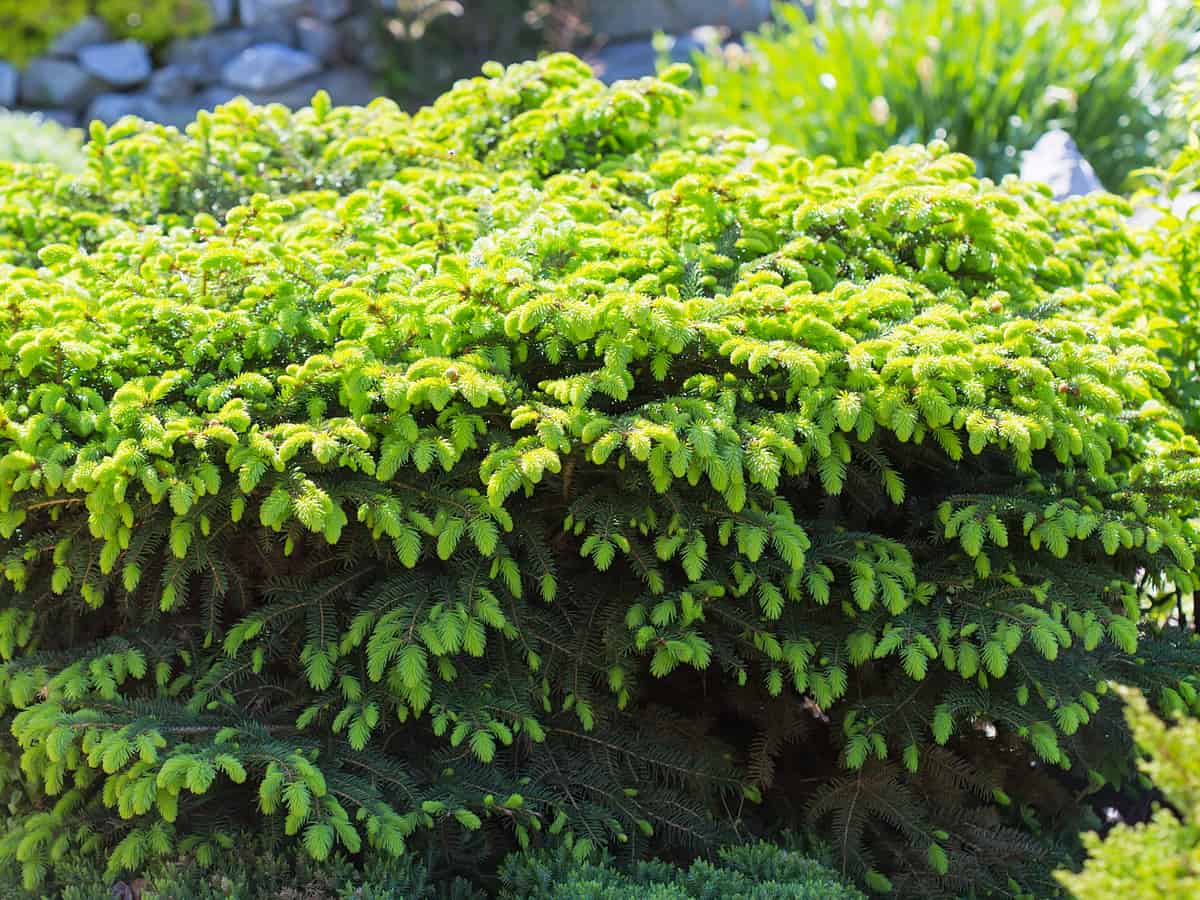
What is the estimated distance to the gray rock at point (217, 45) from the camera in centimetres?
970

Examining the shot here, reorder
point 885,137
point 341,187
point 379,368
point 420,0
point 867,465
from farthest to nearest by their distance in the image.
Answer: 1. point 420,0
2. point 885,137
3. point 341,187
4. point 867,465
5. point 379,368

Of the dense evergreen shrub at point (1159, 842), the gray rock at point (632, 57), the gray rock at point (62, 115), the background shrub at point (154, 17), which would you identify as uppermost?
the background shrub at point (154, 17)

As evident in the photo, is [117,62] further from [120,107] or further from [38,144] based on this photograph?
[38,144]

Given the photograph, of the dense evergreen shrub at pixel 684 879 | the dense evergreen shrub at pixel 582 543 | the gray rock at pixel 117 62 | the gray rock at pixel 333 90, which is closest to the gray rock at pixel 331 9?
the gray rock at pixel 333 90

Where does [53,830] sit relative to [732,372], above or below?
below

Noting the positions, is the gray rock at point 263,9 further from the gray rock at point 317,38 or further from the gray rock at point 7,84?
the gray rock at point 7,84

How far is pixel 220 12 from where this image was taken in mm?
9742

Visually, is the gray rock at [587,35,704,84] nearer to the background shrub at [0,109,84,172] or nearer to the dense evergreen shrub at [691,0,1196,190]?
the dense evergreen shrub at [691,0,1196,190]

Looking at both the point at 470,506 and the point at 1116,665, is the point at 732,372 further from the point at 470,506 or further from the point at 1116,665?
the point at 1116,665

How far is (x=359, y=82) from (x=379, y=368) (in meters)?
8.26

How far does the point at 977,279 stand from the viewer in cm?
304

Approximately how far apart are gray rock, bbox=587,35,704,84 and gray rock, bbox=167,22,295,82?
272 centimetres

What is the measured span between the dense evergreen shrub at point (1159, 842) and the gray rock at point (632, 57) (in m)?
→ 8.77

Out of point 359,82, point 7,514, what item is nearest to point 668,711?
point 7,514
